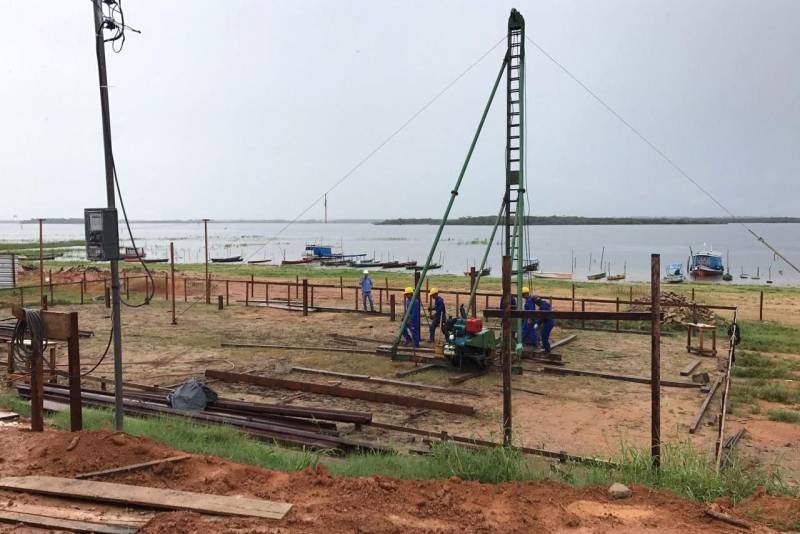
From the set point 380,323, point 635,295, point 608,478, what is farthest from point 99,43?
point 635,295

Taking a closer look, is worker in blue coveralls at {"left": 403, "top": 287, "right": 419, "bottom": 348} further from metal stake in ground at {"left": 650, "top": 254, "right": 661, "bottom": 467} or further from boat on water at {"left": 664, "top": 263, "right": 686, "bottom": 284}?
boat on water at {"left": 664, "top": 263, "right": 686, "bottom": 284}

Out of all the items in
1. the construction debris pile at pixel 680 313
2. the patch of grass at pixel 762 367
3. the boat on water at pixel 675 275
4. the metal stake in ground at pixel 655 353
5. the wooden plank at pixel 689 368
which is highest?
the metal stake in ground at pixel 655 353

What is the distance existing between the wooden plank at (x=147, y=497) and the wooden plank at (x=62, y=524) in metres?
0.33

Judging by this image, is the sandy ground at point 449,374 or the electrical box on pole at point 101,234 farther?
the sandy ground at point 449,374

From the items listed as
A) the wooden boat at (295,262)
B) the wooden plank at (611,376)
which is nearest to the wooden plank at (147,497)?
the wooden plank at (611,376)

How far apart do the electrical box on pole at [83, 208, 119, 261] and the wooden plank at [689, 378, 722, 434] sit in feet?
28.8

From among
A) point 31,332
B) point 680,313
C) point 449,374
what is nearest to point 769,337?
point 680,313

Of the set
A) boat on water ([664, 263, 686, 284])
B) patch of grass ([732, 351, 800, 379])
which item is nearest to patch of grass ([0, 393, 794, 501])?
patch of grass ([732, 351, 800, 379])

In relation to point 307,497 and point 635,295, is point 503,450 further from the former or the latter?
point 635,295

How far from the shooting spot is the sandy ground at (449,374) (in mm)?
9516

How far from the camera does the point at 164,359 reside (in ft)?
51.1

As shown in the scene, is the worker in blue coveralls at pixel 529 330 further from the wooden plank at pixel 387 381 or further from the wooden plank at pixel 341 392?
the wooden plank at pixel 341 392

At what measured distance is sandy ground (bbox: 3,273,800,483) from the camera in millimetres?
9516

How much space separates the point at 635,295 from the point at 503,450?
29.8 m
